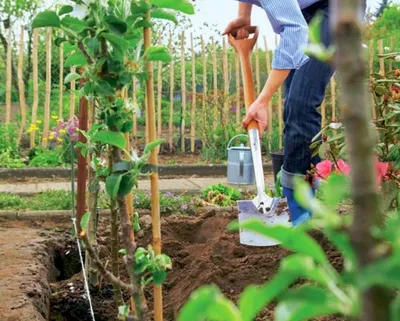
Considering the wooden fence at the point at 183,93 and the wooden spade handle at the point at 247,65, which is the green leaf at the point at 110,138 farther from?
the wooden fence at the point at 183,93

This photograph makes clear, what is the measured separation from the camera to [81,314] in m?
2.88

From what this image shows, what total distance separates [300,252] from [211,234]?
149 inches

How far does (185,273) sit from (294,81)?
995 mm

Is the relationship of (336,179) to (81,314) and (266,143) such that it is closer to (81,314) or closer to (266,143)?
(81,314)

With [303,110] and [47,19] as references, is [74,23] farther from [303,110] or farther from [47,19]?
[303,110]

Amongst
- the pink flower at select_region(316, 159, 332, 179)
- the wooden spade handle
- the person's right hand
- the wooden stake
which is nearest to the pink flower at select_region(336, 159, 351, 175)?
the pink flower at select_region(316, 159, 332, 179)

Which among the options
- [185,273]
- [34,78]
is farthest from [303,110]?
[34,78]

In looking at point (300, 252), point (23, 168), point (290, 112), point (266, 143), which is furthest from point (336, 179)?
point (266, 143)

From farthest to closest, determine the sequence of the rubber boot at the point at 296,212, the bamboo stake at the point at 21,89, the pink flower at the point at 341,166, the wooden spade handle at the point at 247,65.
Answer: the bamboo stake at the point at 21,89 → the wooden spade handle at the point at 247,65 → the rubber boot at the point at 296,212 → the pink flower at the point at 341,166

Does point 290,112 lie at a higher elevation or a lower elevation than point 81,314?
higher

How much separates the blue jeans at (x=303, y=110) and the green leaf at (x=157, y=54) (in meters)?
1.78

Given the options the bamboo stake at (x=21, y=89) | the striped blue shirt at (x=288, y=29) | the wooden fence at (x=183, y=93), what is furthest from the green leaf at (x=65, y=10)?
the bamboo stake at (x=21, y=89)

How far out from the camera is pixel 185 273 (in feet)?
10.7

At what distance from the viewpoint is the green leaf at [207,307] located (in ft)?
1.29
